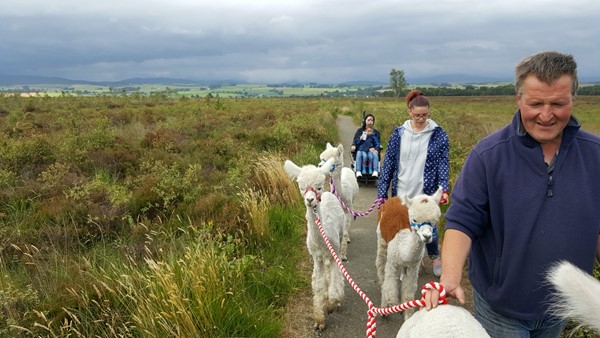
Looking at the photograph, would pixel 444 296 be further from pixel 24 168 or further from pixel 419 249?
pixel 24 168

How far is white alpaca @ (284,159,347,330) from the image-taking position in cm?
377

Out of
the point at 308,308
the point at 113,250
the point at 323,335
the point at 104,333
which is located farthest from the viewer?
the point at 113,250

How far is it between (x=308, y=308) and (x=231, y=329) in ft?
3.70

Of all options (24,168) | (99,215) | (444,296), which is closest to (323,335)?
(444,296)

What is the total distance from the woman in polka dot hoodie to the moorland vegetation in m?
1.84

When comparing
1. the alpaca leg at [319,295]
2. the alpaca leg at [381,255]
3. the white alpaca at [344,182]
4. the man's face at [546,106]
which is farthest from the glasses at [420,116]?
the man's face at [546,106]

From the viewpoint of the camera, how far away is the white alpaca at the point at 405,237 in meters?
3.29

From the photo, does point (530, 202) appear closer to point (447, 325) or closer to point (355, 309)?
point (447, 325)

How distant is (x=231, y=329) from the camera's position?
3.52 meters

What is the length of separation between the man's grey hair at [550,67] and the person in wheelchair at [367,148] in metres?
6.95

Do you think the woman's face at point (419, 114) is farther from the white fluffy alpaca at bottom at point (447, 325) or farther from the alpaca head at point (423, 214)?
the white fluffy alpaca at bottom at point (447, 325)

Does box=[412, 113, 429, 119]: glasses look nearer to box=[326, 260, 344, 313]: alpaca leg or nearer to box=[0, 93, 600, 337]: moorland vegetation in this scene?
box=[326, 260, 344, 313]: alpaca leg

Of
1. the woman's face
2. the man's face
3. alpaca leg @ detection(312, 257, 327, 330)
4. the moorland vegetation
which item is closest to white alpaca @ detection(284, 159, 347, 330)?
alpaca leg @ detection(312, 257, 327, 330)

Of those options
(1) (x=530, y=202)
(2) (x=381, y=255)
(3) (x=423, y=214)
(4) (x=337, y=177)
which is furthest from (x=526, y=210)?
A: (4) (x=337, y=177)
